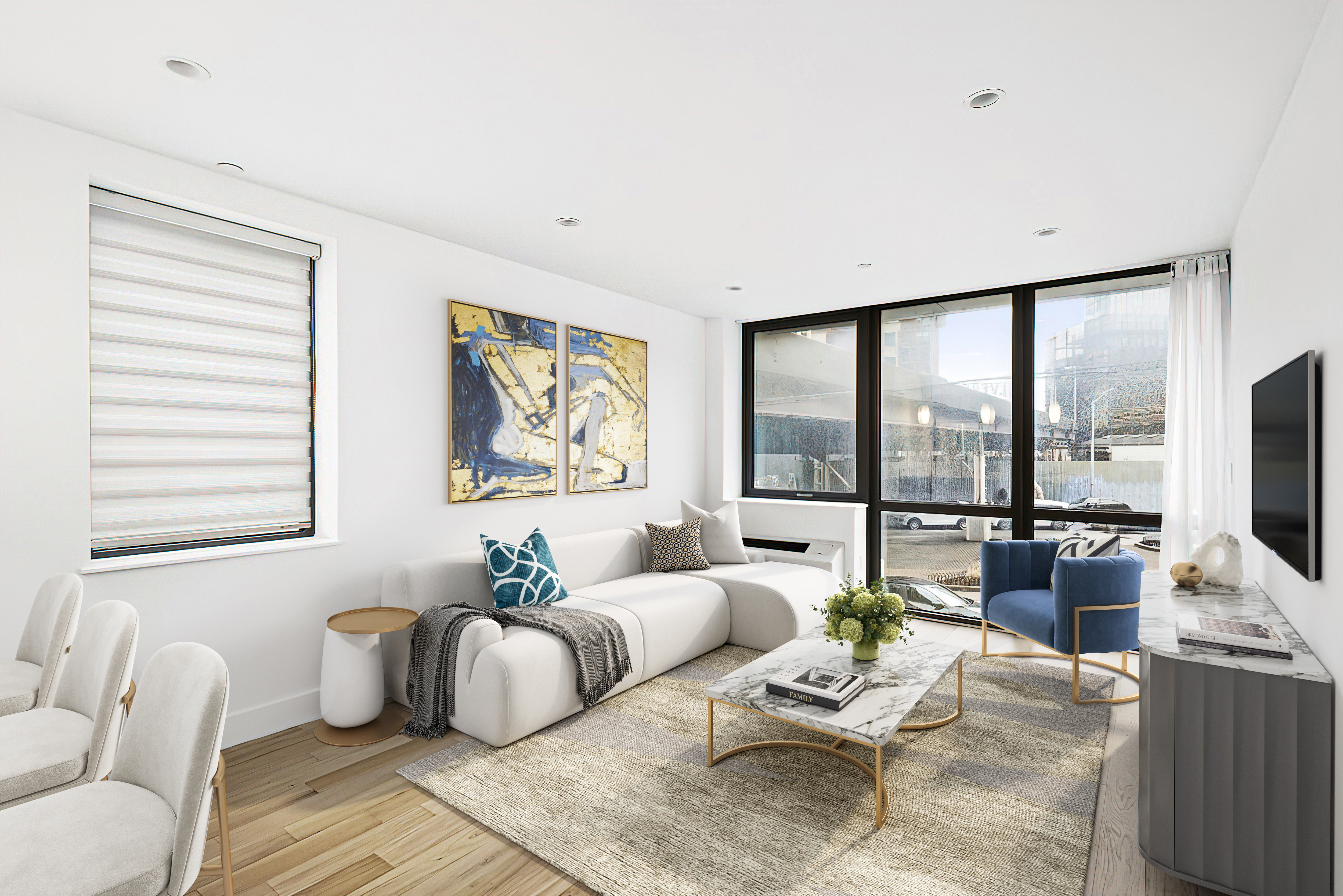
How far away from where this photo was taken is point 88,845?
4.36 feet

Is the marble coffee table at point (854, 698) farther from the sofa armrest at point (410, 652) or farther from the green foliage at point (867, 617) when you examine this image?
the sofa armrest at point (410, 652)

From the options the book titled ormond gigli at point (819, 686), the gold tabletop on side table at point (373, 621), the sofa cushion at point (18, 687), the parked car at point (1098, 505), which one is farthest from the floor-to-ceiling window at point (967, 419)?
the sofa cushion at point (18, 687)

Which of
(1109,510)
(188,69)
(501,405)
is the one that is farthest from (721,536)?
(188,69)

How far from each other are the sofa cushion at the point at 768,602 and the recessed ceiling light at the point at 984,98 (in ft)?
9.50

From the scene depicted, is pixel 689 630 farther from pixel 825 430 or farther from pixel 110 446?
pixel 110 446

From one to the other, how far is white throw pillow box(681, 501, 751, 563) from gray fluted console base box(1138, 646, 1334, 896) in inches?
122

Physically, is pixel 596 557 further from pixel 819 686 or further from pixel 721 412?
pixel 819 686

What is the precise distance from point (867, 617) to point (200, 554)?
2.99 m

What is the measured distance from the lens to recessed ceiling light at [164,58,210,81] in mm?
2072

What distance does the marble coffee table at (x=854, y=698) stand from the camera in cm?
234

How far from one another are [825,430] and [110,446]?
4.82 meters

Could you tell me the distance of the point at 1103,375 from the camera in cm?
450

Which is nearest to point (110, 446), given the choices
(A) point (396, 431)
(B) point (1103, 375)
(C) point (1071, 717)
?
(A) point (396, 431)

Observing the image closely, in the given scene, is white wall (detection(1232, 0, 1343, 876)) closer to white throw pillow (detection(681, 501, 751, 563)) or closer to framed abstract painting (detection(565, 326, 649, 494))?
white throw pillow (detection(681, 501, 751, 563))
